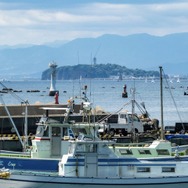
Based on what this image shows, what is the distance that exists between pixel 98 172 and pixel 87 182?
81 centimetres

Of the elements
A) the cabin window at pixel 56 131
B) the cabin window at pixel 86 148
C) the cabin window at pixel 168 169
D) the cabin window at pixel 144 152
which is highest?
the cabin window at pixel 56 131

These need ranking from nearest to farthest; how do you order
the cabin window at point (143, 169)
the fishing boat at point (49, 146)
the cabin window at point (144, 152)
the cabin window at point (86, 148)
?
the cabin window at point (86, 148) < the cabin window at point (143, 169) < the fishing boat at point (49, 146) < the cabin window at point (144, 152)

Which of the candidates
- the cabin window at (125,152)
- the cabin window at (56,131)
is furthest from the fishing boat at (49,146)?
the cabin window at (125,152)

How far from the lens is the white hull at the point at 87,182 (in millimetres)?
28625

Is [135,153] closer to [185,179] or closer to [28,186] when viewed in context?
[185,179]

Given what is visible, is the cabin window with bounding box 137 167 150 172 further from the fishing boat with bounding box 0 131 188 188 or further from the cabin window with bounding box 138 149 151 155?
the cabin window with bounding box 138 149 151 155

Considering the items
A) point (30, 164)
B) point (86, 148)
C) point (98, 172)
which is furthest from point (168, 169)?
point (30, 164)

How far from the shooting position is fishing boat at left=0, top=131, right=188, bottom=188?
94.0 ft

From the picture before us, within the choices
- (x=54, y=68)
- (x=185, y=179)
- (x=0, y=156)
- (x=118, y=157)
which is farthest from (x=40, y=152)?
(x=54, y=68)

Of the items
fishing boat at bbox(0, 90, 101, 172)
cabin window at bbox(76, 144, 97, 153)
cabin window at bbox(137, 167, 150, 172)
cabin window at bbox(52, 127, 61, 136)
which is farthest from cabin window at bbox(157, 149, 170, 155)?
cabin window at bbox(52, 127, 61, 136)

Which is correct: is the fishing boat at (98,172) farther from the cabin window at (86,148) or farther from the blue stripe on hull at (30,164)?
the blue stripe on hull at (30,164)

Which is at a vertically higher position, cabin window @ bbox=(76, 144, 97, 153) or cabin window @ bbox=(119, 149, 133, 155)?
cabin window @ bbox=(76, 144, 97, 153)

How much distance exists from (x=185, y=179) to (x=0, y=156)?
25.6ft

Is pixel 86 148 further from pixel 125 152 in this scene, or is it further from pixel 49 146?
pixel 49 146
